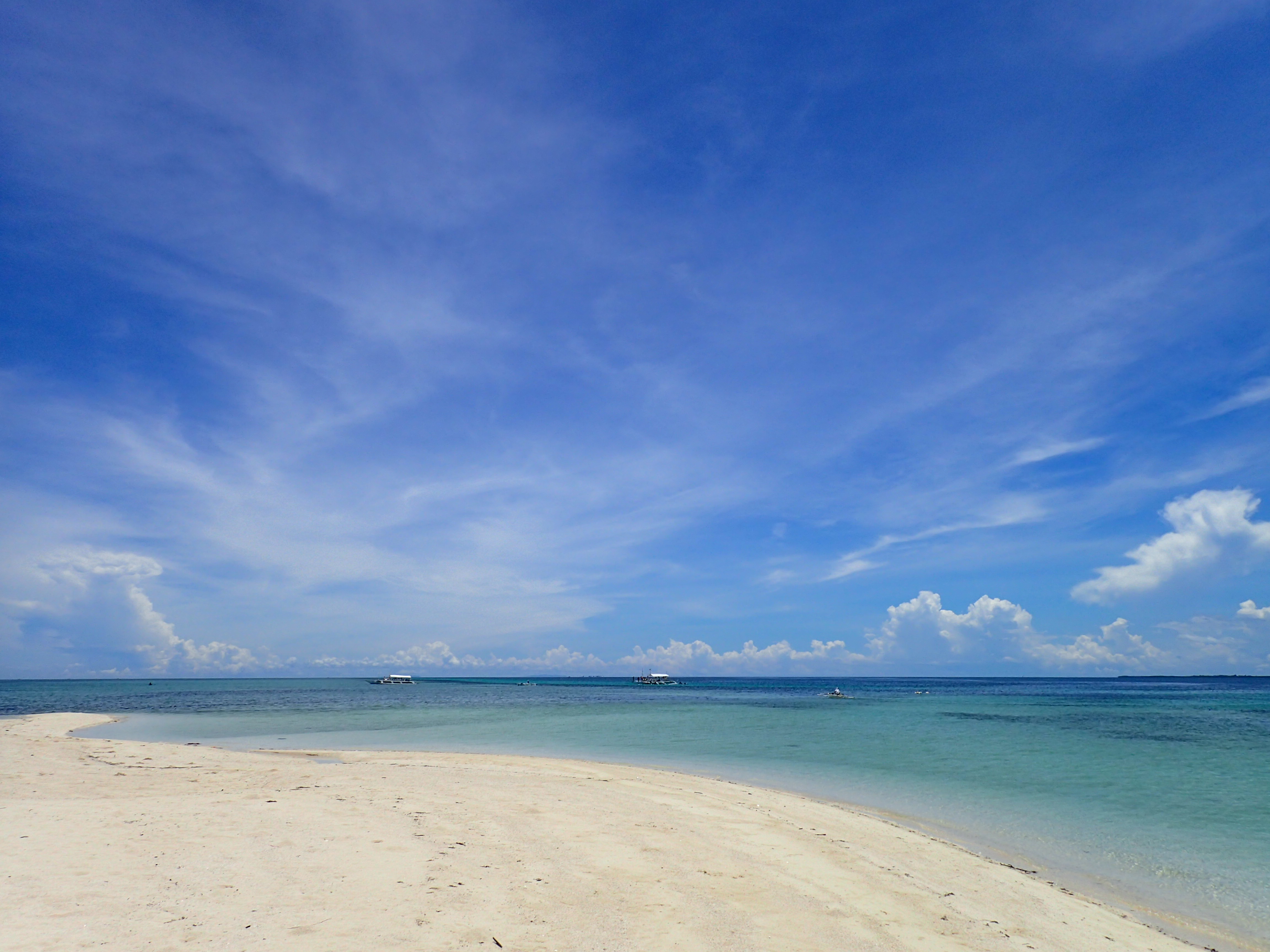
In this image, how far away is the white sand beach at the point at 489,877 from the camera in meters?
7.82

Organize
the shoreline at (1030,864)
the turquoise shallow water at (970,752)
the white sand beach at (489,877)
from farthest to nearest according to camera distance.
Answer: the turquoise shallow water at (970,752)
the shoreline at (1030,864)
the white sand beach at (489,877)

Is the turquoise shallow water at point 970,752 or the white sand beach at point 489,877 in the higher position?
the white sand beach at point 489,877

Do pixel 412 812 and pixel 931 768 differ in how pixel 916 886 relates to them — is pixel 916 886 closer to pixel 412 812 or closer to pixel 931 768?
pixel 412 812

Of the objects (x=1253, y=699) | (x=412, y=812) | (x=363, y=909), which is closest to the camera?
(x=363, y=909)

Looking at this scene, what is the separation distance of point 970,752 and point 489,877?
29.9 meters

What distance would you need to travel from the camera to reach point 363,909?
8.29m

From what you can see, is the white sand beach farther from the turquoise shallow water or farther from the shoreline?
the turquoise shallow water

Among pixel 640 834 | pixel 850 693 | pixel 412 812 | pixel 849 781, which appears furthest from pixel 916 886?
pixel 850 693

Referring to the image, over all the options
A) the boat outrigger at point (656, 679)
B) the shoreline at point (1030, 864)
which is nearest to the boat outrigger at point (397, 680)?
the boat outrigger at point (656, 679)

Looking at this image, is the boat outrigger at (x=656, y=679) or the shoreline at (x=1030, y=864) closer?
the shoreline at (x=1030, y=864)

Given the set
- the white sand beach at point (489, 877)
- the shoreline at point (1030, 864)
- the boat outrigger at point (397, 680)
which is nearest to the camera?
the white sand beach at point (489, 877)

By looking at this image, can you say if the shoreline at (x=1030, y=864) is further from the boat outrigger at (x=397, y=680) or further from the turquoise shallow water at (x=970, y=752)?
the boat outrigger at (x=397, y=680)

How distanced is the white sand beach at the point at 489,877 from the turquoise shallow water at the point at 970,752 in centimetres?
335

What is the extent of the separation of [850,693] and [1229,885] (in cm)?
11373
